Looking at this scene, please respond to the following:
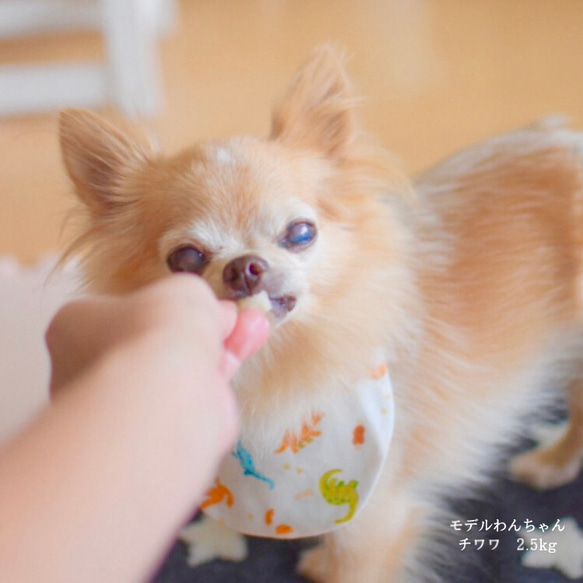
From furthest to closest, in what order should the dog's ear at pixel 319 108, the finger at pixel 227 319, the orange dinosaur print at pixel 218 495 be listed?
the orange dinosaur print at pixel 218 495, the dog's ear at pixel 319 108, the finger at pixel 227 319

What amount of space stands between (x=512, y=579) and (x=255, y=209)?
0.86m

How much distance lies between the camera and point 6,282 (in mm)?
2027

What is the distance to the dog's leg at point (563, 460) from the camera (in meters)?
1.43


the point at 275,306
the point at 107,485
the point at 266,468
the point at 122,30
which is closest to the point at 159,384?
the point at 107,485

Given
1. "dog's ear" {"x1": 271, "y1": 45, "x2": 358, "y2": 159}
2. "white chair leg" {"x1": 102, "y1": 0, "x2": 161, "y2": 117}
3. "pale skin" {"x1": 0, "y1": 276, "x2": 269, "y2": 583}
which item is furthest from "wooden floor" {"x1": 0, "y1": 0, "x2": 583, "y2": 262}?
"pale skin" {"x1": 0, "y1": 276, "x2": 269, "y2": 583}

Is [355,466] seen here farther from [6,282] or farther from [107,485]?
[6,282]

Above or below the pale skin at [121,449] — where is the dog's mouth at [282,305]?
below

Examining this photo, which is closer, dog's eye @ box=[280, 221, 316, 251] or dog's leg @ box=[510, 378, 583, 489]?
dog's eye @ box=[280, 221, 316, 251]

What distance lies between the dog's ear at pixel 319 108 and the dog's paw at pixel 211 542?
80 centimetres

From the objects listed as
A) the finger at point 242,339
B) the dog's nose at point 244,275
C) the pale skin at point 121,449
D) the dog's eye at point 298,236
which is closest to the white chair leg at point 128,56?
the dog's eye at point 298,236

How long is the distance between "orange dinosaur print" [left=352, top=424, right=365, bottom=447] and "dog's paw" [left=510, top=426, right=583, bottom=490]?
1.78ft

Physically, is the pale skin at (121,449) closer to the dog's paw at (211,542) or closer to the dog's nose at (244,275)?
the dog's nose at (244,275)

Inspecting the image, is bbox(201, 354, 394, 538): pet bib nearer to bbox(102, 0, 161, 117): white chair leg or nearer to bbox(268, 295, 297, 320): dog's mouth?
bbox(268, 295, 297, 320): dog's mouth

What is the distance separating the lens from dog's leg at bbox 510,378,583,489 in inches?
56.2
